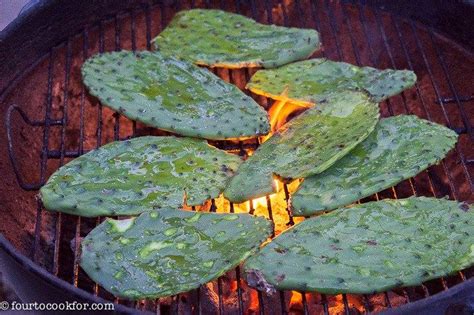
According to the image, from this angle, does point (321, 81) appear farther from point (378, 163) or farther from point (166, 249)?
point (166, 249)

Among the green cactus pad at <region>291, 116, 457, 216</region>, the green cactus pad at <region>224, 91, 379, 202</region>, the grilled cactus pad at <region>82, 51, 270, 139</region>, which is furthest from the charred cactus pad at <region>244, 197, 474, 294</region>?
the grilled cactus pad at <region>82, 51, 270, 139</region>

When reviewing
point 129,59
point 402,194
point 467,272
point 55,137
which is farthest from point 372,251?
point 55,137

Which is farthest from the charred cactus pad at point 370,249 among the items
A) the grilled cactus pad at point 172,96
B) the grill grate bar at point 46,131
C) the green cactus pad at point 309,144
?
the grill grate bar at point 46,131

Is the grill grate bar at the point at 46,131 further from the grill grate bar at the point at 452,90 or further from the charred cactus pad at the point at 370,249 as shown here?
the grill grate bar at the point at 452,90

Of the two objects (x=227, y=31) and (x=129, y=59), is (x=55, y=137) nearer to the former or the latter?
(x=129, y=59)

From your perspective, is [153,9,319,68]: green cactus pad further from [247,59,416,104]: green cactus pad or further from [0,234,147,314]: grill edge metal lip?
[0,234,147,314]: grill edge metal lip

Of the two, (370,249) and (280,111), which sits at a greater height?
(280,111)

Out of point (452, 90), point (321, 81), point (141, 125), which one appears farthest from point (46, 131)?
point (452, 90)
